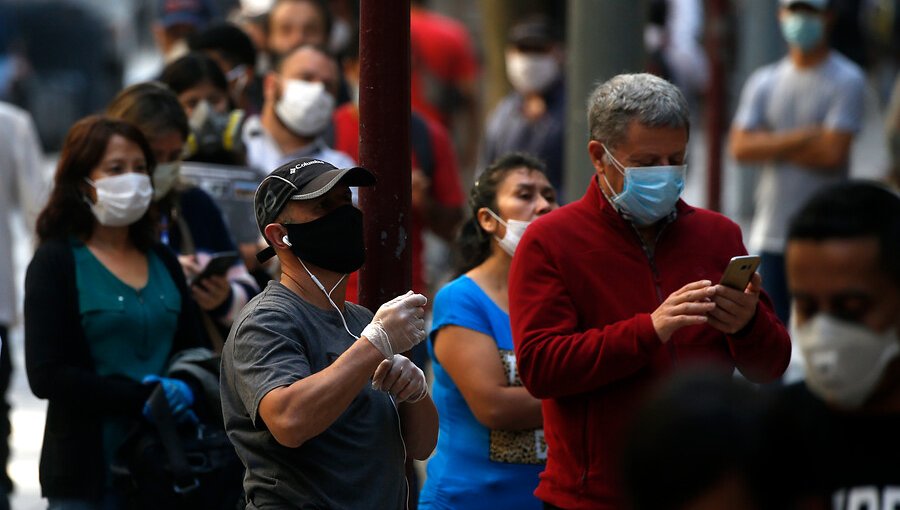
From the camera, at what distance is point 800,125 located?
323 inches

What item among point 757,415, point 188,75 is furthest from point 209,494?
point 757,415

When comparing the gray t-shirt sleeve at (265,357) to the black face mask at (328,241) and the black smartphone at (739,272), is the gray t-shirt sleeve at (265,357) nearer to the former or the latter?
the black face mask at (328,241)

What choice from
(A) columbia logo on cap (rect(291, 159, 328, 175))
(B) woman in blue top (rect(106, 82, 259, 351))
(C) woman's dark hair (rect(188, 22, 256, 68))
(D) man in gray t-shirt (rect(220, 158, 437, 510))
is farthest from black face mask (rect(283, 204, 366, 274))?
(C) woman's dark hair (rect(188, 22, 256, 68))

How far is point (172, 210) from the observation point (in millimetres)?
5531

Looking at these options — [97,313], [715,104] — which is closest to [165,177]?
[97,313]

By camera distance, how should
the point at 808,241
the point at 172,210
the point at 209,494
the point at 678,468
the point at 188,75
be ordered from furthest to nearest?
the point at 188,75, the point at 172,210, the point at 209,494, the point at 808,241, the point at 678,468

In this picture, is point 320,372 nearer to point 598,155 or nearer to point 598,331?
point 598,331

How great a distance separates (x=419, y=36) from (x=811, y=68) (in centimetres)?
338

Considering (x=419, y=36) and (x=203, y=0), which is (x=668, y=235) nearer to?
(x=203, y=0)

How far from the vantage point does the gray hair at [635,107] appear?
4.05 meters

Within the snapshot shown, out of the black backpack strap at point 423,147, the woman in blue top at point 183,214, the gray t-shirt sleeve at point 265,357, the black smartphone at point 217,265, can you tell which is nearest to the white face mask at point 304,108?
the black backpack strap at point 423,147

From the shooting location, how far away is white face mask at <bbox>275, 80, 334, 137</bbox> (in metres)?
6.65

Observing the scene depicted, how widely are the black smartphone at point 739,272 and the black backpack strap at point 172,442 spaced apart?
1760 mm

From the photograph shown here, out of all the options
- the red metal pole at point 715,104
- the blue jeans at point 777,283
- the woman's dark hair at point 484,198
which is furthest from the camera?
the red metal pole at point 715,104
